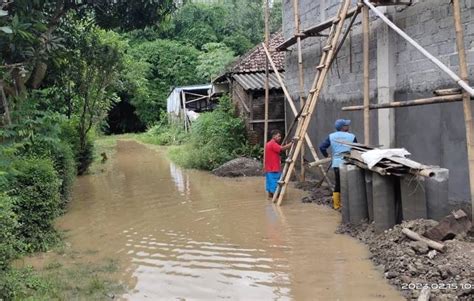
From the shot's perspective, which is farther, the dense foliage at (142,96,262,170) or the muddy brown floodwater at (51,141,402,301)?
the dense foliage at (142,96,262,170)

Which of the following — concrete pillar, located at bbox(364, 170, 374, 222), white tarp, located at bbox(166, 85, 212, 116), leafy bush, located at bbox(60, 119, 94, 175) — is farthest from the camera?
white tarp, located at bbox(166, 85, 212, 116)

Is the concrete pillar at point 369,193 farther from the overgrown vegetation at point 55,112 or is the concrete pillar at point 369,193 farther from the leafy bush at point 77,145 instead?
the leafy bush at point 77,145

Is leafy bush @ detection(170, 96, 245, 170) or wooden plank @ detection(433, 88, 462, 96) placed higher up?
wooden plank @ detection(433, 88, 462, 96)

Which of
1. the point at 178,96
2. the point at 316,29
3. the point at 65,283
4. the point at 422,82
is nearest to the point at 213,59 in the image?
the point at 178,96

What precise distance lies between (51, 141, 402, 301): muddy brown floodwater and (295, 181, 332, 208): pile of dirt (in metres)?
0.33

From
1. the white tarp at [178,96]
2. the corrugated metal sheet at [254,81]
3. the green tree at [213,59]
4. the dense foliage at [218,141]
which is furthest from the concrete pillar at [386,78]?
the green tree at [213,59]

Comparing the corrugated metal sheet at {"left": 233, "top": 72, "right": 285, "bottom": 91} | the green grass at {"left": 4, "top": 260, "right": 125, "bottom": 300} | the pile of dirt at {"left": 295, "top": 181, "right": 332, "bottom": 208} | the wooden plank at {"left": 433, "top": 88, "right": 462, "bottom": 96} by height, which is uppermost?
the corrugated metal sheet at {"left": 233, "top": 72, "right": 285, "bottom": 91}

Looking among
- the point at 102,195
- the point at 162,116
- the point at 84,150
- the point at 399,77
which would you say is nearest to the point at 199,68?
the point at 162,116

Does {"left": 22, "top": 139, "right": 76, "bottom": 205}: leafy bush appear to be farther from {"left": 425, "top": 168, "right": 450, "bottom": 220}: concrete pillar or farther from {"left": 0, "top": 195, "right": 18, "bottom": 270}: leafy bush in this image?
{"left": 425, "top": 168, "right": 450, "bottom": 220}: concrete pillar

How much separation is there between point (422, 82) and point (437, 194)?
2374mm

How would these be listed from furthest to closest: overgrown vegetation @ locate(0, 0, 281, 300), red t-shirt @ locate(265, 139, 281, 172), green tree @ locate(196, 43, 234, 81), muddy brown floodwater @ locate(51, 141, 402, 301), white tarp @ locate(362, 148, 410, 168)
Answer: green tree @ locate(196, 43, 234, 81) → red t-shirt @ locate(265, 139, 281, 172) → white tarp @ locate(362, 148, 410, 168) → overgrown vegetation @ locate(0, 0, 281, 300) → muddy brown floodwater @ locate(51, 141, 402, 301)

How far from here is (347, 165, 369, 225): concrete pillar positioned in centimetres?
745

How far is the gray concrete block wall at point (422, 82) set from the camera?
→ 697 centimetres

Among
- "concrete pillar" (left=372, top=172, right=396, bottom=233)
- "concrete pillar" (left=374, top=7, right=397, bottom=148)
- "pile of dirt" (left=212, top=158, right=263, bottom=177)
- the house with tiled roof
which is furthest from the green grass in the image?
the house with tiled roof
